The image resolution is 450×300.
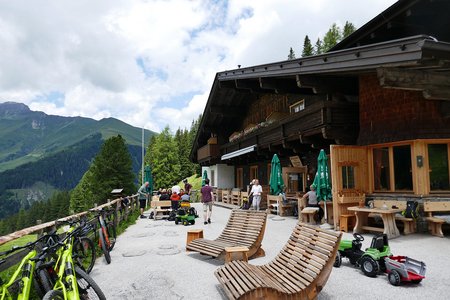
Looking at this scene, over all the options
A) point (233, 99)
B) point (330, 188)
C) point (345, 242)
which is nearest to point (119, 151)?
point (233, 99)

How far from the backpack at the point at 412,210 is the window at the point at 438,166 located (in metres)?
0.92

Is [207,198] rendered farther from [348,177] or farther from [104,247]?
[104,247]

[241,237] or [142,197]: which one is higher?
[142,197]

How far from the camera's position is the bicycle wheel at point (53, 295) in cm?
352

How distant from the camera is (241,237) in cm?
741

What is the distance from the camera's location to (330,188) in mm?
11477

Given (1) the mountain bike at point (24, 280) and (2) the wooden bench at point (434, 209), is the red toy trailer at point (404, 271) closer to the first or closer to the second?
(2) the wooden bench at point (434, 209)

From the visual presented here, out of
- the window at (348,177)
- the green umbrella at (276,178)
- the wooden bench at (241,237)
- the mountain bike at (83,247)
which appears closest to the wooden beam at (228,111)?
the green umbrella at (276,178)

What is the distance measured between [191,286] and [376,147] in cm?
795

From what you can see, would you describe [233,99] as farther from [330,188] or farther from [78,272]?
[78,272]

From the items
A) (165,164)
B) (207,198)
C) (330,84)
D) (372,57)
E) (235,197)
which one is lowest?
(235,197)

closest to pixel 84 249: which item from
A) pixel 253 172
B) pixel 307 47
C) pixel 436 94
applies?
pixel 436 94

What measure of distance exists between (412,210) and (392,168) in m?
1.71

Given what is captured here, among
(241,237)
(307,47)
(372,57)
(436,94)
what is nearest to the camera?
(241,237)
